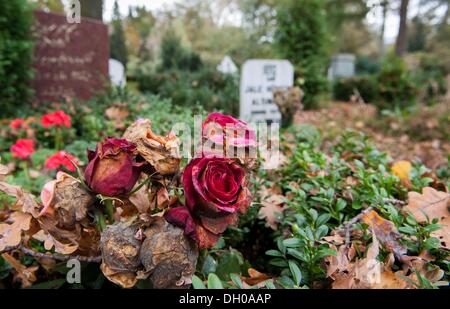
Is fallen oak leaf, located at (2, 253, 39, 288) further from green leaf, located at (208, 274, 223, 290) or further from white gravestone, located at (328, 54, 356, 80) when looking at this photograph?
white gravestone, located at (328, 54, 356, 80)

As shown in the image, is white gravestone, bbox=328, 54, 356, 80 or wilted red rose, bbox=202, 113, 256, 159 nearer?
A: wilted red rose, bbox=202, 113, 256, 159

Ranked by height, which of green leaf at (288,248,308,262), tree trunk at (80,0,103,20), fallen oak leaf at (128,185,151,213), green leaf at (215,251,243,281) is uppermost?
tree trunk at (80,0,103,20)

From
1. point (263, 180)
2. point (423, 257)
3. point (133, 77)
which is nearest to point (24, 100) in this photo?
point (263, 180)

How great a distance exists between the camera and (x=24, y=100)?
4.04m

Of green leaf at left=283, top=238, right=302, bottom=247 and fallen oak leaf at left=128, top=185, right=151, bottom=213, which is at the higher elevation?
fallen oak leaf at left=128, top=185, right=151, bottom=213

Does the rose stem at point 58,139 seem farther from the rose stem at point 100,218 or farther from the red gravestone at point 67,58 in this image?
the rose stem at point 100,218

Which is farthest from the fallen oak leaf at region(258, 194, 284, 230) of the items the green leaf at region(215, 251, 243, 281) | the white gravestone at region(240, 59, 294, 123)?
the white gravestone at region(240, 59, 294, 123)

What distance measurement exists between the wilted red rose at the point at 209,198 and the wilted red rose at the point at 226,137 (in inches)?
0.9

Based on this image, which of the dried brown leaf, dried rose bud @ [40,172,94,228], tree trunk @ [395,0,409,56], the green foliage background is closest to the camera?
dried rose bud @ [40,172,94,228]

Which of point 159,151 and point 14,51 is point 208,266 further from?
point 14,51

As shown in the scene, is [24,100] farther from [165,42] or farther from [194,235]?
[165,42]

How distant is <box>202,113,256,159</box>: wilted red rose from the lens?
726 millimetres

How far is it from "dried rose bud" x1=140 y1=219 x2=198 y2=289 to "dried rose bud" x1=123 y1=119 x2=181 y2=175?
0.36 ft

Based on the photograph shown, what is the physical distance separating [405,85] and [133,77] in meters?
5.67
